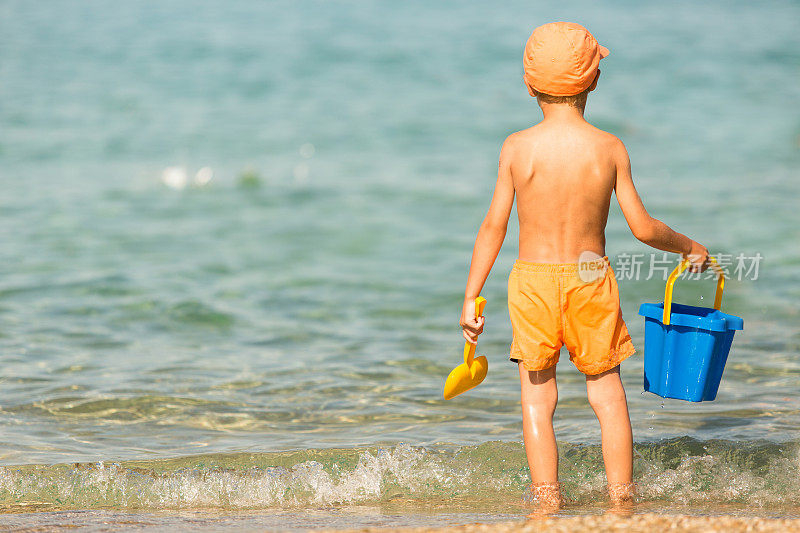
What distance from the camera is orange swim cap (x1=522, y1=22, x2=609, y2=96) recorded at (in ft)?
9.53

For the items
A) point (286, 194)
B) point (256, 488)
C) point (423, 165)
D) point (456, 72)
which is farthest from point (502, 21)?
point (256, 488)

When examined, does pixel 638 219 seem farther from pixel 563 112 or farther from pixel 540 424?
pixel 540 424

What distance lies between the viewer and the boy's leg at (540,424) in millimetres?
3074

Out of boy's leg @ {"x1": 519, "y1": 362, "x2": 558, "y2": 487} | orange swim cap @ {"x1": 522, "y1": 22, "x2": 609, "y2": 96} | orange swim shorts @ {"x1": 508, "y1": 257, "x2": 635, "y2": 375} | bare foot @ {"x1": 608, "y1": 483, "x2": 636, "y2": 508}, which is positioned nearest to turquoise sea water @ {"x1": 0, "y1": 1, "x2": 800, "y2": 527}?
bare foot @ {"x1": 608, "y1": 483, "x2": 636, "y2": 508}

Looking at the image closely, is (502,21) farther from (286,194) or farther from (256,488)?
(256,488)

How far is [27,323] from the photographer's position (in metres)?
6.00

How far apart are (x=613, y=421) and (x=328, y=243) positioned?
6155 mm

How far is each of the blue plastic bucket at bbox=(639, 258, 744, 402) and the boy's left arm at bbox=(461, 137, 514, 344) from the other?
0.57m

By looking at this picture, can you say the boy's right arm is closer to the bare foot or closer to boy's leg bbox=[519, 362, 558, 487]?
boy's leg bbox=[519, 362, 558, 487]

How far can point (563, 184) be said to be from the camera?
9.76 feet

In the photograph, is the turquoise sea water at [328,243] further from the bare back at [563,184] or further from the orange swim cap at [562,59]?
the orange swim cap at [562,59]

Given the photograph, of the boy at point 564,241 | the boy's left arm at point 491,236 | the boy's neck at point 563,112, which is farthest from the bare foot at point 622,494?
the boy's neck at point 563,112

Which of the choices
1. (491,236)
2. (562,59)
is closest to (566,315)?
(491,236)

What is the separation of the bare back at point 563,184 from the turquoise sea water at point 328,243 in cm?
95
